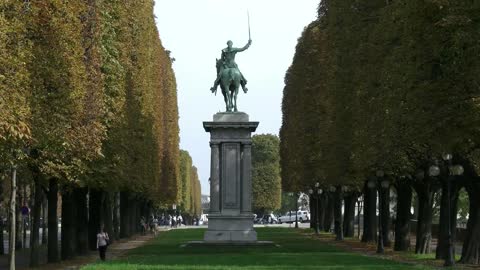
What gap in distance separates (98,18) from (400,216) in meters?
20.4

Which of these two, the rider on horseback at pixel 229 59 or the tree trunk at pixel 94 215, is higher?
the rider on horseback at pixel 229 59

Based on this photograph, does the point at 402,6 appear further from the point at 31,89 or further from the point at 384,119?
the point at 31,89

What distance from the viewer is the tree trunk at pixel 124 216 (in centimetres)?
→ 7531

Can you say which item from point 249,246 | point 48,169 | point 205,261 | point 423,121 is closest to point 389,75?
point 423,121

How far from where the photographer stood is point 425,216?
1751 inches

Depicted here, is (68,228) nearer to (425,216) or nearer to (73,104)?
(73,104)

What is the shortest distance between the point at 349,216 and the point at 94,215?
92.4ft

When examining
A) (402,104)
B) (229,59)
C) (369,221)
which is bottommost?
(369,221)

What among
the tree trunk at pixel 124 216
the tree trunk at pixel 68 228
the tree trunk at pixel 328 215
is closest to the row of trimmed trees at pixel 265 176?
the tree trunk at pixel 328 215

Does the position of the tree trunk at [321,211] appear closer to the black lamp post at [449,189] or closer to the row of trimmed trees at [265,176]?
the black lamp post at [449,189]

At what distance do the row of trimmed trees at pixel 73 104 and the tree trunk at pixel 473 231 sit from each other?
15058mm

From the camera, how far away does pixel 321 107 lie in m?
64.0

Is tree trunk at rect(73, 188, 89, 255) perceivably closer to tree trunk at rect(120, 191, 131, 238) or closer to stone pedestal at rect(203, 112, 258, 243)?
stone pedestal at rect(203, 112, 258, 243)

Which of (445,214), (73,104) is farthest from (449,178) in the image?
(73,104)
